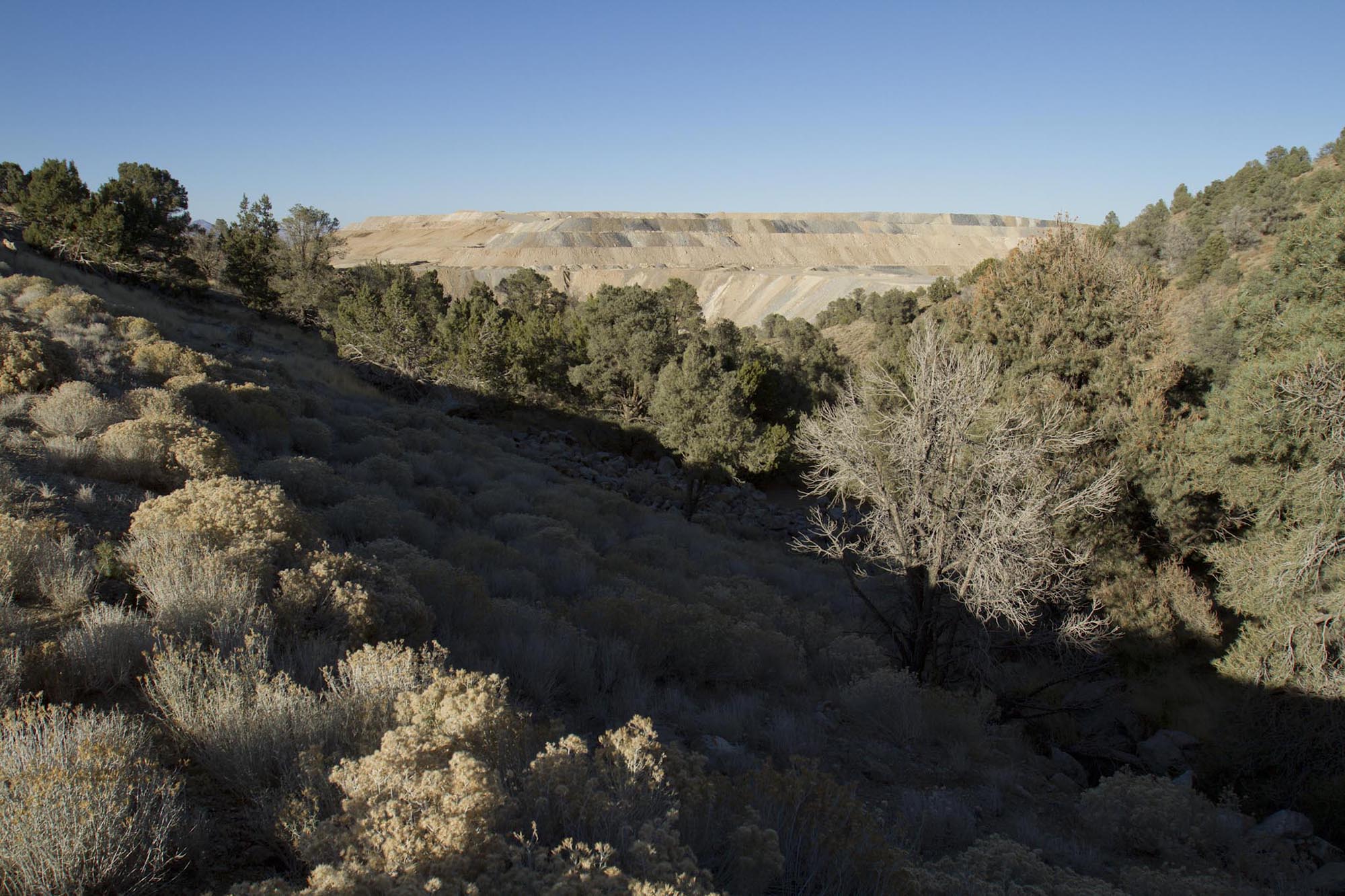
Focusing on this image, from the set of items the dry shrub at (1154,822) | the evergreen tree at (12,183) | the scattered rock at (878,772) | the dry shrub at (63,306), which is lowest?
the dry shrub at (1154,822)

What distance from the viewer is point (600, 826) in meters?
2.73

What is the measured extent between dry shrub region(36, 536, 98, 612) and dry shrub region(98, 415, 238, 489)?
1.98m

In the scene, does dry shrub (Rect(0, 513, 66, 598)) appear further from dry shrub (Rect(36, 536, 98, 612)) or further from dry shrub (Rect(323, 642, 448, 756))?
dry shrub (Rect(323, 642, 448, 756))

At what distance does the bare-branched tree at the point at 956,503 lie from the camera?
8.30 meters

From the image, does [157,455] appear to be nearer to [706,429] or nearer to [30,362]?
[30,362]

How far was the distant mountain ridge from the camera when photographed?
70938mm

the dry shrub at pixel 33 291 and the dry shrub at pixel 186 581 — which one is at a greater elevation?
the dry shrub at pixel 33 291

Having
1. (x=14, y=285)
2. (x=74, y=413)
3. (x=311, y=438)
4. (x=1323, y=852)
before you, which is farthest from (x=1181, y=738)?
(x=14, y=285)

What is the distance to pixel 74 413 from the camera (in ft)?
24.2

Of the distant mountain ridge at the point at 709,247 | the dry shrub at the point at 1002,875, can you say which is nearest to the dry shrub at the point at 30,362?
the dry shrub at the point at 1002,875

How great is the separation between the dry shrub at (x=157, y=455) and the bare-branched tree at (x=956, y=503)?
6.98 metres

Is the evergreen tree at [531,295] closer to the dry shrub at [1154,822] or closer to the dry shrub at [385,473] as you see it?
the dry shrub at [385,473]

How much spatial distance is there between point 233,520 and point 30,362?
5759 millimetres

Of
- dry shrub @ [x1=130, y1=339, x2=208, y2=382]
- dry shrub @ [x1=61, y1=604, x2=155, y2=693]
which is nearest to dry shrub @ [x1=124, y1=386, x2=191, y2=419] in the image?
dry shrub @ [x1=130, y1=339, x2=208, y2=382]
